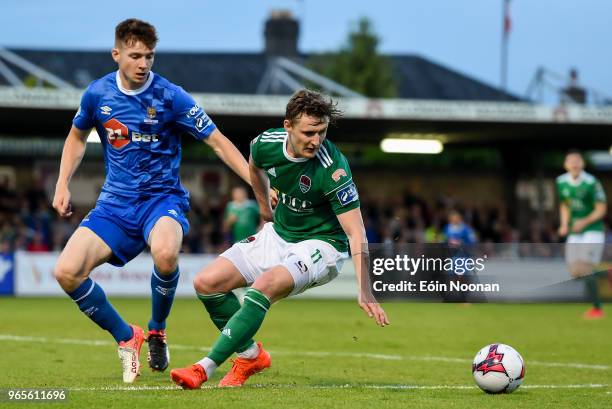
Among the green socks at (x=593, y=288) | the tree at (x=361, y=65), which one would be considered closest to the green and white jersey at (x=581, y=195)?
the green socks at (x=593, y=288)

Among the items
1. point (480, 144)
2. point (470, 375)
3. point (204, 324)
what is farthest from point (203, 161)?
point (470, 375)

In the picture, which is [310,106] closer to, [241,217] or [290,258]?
[290,258]

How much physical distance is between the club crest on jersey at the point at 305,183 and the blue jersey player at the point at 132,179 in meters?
0.70

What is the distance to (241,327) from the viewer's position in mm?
6934

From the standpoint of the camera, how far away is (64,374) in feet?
27.1

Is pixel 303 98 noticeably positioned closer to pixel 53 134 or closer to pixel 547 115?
pixel 547 115

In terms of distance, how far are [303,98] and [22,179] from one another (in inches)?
1007

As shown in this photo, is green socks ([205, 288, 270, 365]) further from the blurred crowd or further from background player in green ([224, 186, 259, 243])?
the blurred crowd

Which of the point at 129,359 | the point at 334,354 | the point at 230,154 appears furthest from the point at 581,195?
the point at 129,359

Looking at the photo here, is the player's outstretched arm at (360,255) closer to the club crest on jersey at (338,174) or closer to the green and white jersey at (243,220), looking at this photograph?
the club crest on jersey at (338,174)

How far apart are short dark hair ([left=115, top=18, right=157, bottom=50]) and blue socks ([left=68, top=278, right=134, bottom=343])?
167 cm

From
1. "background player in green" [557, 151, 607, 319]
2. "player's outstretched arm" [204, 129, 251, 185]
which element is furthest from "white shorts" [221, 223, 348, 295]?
"background player in green" [557, 151, 607, 319]

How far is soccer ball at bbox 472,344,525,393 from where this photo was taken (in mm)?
7223

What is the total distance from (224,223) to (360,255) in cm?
1862
